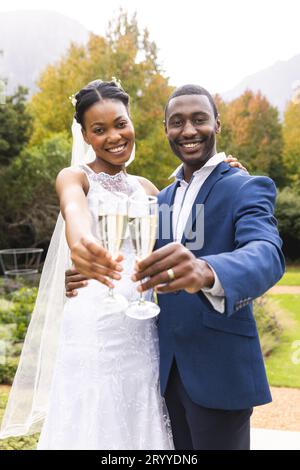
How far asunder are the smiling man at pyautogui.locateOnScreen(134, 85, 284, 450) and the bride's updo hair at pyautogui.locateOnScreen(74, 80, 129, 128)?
0.30 metres

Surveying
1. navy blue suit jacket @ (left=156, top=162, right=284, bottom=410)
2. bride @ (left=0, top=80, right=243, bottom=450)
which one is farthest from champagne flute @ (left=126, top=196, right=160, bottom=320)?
bride @ (left=0, top=80, right=243, bottom=450)

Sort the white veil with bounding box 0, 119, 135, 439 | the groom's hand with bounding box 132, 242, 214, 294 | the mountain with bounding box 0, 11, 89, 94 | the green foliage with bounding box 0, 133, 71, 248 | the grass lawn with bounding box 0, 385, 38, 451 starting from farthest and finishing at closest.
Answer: the mountain with bounding box 0, 11, 89, 94 < the green foliage with bounding box 0, 133, 71, 248 < the grass lawn with bounding box 0, 385, 38, 451 < the white veil with bounding box 0, 119, 135, 439 < the groom's hand with bounding box 132, 242, 214, 294

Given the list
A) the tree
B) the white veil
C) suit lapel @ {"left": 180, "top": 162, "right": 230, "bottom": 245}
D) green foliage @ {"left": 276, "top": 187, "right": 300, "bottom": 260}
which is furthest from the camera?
green foliage @ {"left": 276, "top": 187, "right": 300, "bottom": 260}

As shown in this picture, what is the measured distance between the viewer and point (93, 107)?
9.15 feet

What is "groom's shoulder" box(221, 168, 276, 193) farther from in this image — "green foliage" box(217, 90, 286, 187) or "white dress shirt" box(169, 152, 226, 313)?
"green foliage" box(217, 90, 286, 187)

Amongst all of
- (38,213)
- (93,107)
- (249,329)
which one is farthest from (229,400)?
(38,213)

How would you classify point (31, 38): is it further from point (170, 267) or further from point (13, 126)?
point (170, 267)

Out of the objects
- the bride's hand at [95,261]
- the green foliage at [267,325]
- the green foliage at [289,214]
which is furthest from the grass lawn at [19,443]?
the green foliage at [289,214]

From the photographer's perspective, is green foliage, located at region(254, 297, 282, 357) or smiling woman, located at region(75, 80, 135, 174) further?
green foliage, located at region(254, 297, 282, 357)

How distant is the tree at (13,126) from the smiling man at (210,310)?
15633 mm

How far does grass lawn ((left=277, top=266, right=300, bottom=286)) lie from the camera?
18.4 metres

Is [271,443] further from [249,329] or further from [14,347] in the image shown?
[14,347]

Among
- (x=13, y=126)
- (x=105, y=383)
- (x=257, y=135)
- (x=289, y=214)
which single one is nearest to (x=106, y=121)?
(x=105, y=383)

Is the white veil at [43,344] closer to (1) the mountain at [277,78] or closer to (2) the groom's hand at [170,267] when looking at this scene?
(2) the groom's hand at [170,267]
